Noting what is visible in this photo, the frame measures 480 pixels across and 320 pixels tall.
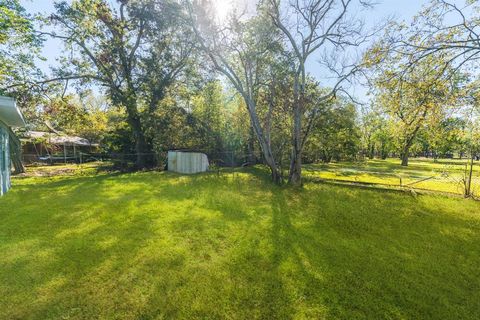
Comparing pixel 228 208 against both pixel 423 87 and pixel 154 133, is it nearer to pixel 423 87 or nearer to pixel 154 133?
pixel 423 87

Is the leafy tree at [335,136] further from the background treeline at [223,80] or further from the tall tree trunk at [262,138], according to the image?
the tall tree trunk at [262,138]

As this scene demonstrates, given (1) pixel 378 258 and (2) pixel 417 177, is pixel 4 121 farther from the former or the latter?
(2) pixel 417 177

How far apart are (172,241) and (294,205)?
3.97m

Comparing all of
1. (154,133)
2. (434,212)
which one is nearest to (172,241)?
(434,212)

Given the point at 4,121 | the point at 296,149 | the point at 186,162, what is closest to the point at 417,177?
the point at 296,149

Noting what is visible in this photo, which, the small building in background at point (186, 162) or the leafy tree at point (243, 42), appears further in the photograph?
the small building in background at point (186, 162)

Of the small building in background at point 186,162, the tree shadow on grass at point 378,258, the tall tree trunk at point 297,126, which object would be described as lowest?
the tree shadow on grass at point 378,258

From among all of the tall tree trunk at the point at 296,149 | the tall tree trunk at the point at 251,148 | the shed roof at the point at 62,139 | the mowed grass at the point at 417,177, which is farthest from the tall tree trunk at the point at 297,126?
the shed roof at the point at 62,139

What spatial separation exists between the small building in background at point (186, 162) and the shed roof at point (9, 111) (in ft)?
22.7

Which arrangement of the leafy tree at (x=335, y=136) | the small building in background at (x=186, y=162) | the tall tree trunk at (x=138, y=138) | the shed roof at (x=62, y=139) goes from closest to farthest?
the small building in background at (x=186, y=162) → the tall tree trunk at (x=138, y=138) → the leafy tree at (x=335, y=136) → the shed roof at (x=62, y=139)

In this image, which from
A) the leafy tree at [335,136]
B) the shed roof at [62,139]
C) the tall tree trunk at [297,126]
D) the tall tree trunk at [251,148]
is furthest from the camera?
the shed roof at [62,139]

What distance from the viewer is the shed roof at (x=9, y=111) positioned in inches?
209

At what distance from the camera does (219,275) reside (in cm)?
303

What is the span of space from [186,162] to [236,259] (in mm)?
9809
